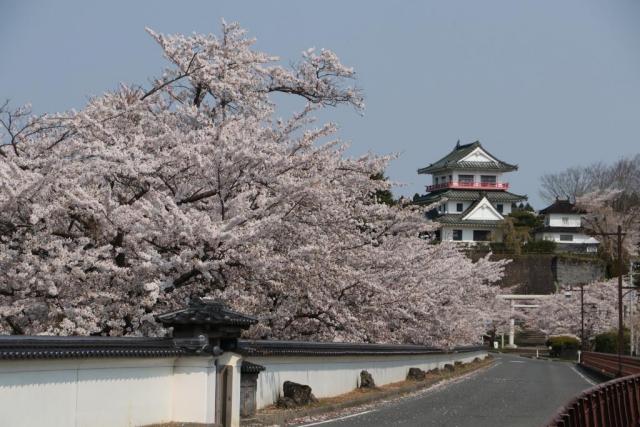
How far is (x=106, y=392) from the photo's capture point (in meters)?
12.7

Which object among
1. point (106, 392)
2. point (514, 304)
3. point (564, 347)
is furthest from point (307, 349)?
point (514, 304)

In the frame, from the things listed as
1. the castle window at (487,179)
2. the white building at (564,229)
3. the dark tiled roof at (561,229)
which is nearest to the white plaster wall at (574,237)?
the white building at (564,229)

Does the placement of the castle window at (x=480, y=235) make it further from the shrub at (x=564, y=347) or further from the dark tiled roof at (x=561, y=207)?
the shrub at (x=564, y=347)

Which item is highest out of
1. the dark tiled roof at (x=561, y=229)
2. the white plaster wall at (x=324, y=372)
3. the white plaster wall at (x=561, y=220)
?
the white plaster wall at (x=561, y=220)

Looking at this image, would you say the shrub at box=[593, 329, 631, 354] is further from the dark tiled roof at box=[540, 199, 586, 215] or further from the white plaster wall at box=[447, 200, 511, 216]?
the white plaster wall at box=[447, 200, 511, 216]

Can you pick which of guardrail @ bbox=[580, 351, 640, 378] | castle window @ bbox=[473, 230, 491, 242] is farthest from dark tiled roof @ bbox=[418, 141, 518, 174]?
guardrail @ bbox=[580, 351, 640, 378]

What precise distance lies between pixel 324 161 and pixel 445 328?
2253cm

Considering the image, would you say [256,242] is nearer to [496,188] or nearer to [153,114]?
[153,114]

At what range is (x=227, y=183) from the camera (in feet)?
62.8

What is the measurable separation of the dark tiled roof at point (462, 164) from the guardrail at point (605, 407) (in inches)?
4307

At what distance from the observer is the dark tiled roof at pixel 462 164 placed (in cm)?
12494

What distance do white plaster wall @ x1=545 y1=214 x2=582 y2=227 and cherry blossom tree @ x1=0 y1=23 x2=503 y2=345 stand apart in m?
99.2

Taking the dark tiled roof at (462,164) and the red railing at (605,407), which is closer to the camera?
the red railing at (605,407)

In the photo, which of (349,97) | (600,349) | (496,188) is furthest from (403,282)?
(496,188)
